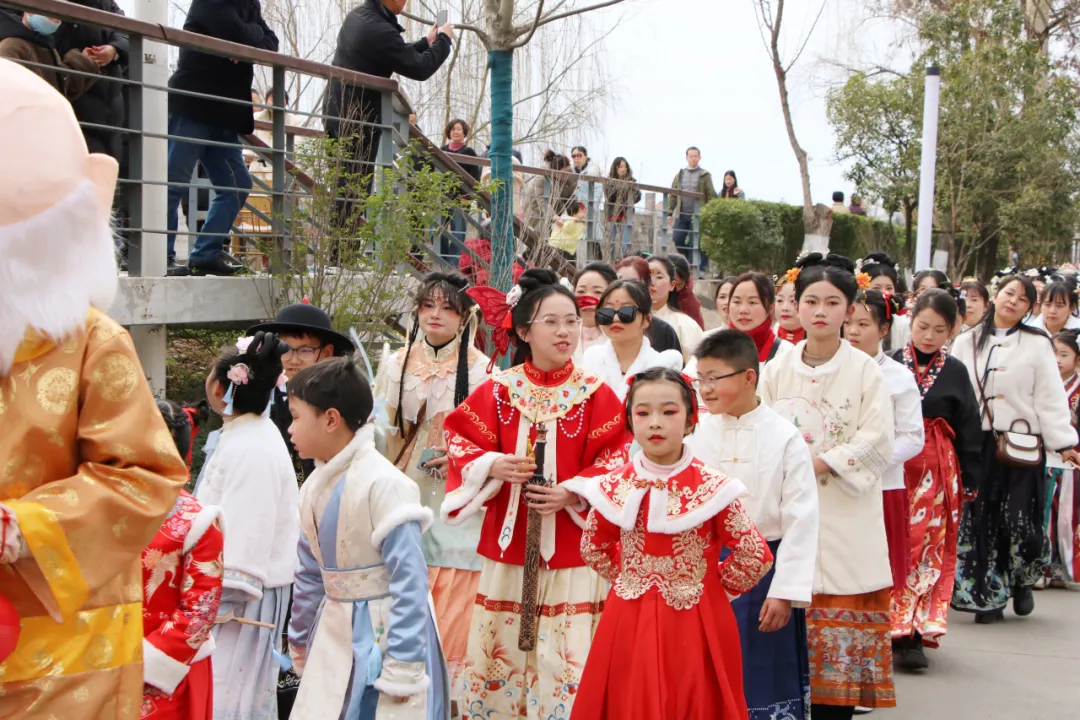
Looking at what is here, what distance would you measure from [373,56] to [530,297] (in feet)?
14.7

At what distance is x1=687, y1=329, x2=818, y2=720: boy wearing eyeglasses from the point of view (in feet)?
14.9

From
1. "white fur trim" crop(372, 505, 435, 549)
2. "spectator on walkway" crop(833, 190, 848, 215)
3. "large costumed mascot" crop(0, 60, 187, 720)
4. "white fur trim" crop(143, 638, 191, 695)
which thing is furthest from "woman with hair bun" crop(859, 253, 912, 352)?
"spectator on walkway" crop(833, 190, 848, 215)

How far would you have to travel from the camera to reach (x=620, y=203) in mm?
13117

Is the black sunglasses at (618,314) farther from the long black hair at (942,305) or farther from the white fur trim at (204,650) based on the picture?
the white fur trim at (204,650)

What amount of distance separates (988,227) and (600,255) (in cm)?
892

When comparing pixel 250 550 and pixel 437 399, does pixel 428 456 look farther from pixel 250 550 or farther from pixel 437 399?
pixel 250 550

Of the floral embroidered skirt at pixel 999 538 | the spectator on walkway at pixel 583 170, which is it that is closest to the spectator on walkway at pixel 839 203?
the spectator on walkway at pixel 583 170

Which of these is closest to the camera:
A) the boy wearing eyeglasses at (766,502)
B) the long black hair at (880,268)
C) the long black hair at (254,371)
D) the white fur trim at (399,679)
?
the white fur trim at (399,679)

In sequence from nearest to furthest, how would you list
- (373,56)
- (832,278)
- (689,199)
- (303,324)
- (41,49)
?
1. (303,324)
2. (832,278)
3. (41,49)
4. (373,56)
5. (689,199)

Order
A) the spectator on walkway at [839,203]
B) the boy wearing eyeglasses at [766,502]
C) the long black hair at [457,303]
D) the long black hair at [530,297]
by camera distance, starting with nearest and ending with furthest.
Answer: the boy wearing eyeglasses at [766,502], the long black hair at [530,297], the long black hair at [457,303], the spectator on walkway at [839,203]

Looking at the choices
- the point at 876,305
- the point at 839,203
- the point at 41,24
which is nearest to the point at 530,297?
the point at 876,305

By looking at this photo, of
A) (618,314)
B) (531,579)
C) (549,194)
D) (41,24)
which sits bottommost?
(531,579)

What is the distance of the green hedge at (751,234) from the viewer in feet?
58.3

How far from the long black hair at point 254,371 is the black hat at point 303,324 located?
2.33 ft
